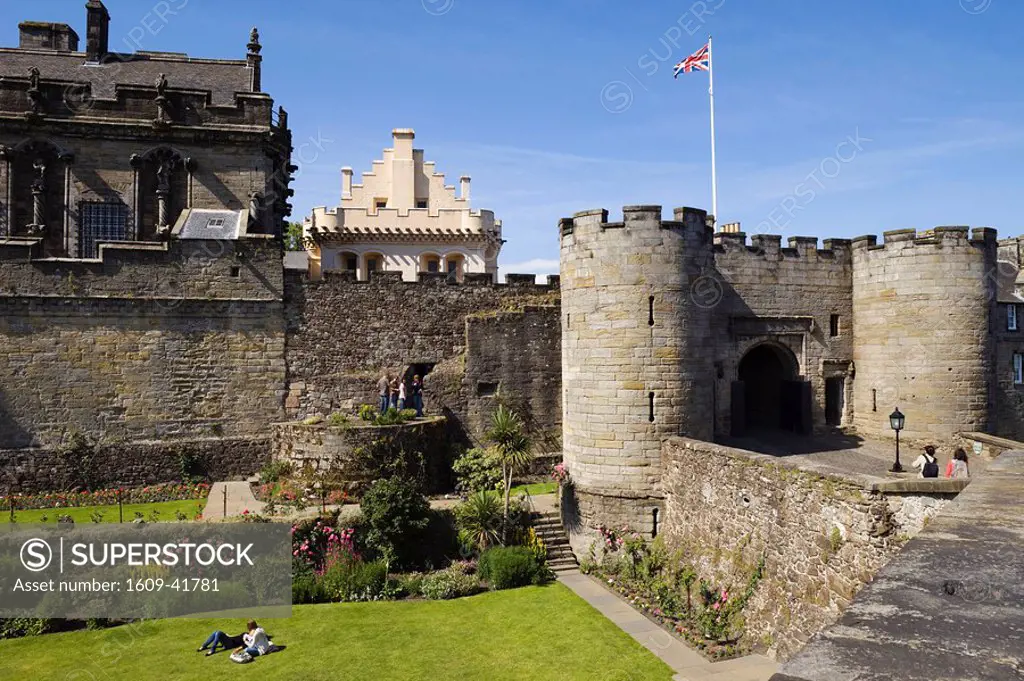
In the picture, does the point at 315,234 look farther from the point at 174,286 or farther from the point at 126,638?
the point at 126,638

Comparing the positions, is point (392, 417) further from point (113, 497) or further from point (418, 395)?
point (113, 497)

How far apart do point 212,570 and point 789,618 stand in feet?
42.2

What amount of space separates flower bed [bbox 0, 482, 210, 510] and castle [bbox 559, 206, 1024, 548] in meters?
11.5

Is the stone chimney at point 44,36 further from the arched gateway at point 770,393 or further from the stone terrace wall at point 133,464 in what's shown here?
the arched gateway at point 770,393

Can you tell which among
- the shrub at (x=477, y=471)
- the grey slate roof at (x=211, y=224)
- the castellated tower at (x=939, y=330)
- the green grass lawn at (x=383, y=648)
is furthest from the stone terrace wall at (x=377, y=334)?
the castellated tower at (x=939, y=330)

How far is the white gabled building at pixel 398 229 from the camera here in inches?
1336

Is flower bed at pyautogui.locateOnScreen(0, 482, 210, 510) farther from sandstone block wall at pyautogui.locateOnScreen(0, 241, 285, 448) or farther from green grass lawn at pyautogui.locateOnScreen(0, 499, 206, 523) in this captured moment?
sandstone block wall at pyautogui.locateOnScreen(0, 241, 285, 448)

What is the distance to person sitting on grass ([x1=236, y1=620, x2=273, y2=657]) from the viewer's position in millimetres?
14203

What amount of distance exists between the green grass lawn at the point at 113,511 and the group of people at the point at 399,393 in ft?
20.5

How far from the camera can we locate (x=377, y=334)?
24844 millimetres

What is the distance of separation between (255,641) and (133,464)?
1078 centimetres

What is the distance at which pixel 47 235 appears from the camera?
1041 inches

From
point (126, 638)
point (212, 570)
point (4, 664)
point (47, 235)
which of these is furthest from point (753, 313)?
point (47, 235)

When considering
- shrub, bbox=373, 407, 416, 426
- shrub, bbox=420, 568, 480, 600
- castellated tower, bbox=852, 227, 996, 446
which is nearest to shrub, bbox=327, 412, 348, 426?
shrub, bbox=373, 407, 416, 426
